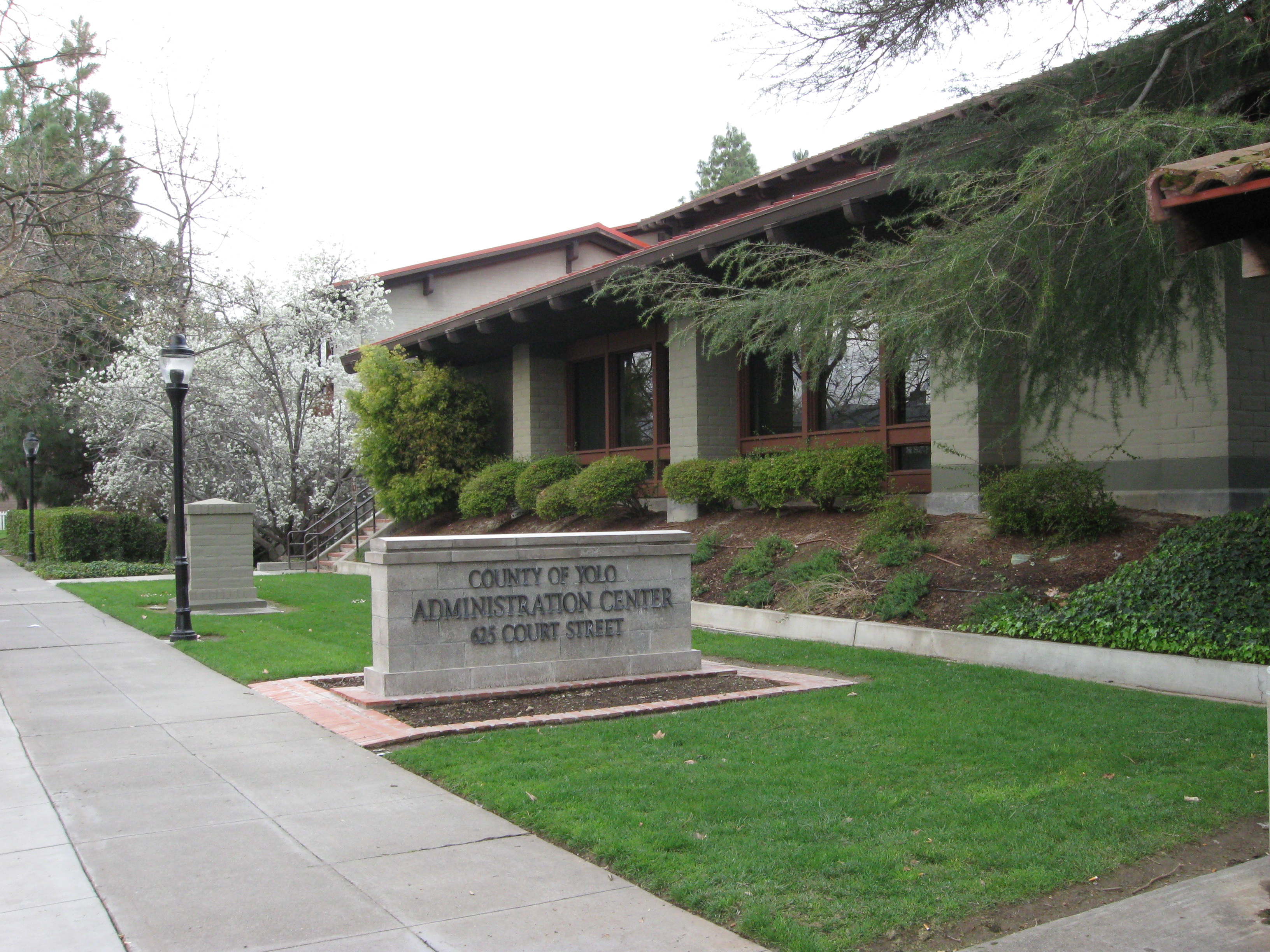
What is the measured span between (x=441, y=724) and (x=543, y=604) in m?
1.61

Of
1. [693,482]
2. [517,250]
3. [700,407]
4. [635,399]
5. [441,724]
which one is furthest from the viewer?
[517,250]

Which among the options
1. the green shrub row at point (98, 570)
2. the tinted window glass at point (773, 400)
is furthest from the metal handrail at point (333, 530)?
the tinted window glass at point (773, 400)

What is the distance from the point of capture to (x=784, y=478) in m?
14.8

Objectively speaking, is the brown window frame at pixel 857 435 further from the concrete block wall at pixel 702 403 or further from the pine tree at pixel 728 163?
the pine tree at pixel 728 163

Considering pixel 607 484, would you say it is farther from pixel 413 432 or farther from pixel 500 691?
pixel 500 691

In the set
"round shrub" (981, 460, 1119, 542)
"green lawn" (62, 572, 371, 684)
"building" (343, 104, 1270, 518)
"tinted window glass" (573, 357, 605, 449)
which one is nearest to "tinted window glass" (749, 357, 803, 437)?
"building" (343, 104, 1270, 518)

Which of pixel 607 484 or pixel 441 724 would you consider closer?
pixel 441 724

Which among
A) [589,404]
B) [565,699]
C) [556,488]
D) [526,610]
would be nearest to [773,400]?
[556,488]

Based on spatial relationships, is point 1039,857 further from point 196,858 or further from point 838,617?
point 838,617

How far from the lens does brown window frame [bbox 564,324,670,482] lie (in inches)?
755

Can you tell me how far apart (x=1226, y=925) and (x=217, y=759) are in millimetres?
5722

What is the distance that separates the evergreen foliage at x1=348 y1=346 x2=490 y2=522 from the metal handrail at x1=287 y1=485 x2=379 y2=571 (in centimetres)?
161

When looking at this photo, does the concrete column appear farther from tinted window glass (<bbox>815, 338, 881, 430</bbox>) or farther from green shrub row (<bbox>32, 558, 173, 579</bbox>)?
green shrub row (<bbox>32, 558, 173, 579</bbox>)

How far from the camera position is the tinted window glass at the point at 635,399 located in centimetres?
1986
